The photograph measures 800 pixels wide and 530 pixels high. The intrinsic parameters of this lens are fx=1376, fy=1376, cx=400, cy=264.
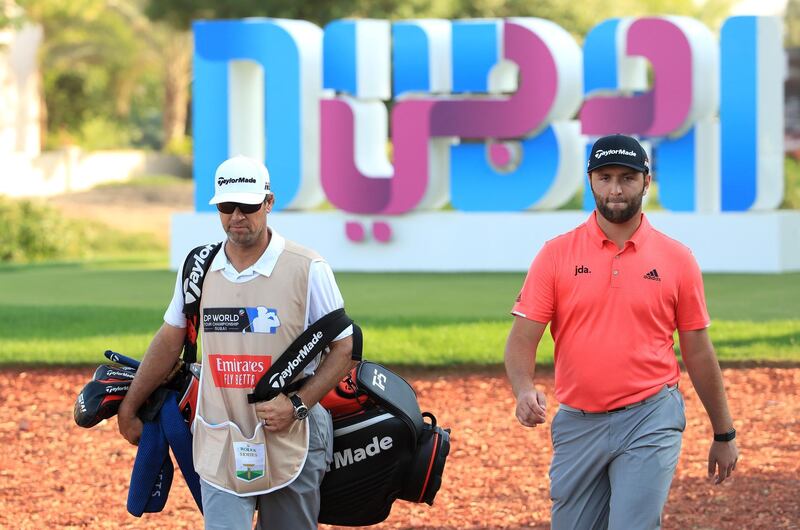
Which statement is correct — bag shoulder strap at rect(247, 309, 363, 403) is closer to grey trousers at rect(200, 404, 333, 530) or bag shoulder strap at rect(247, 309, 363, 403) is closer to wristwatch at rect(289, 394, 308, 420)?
wristwatch at rect(289, 394, 308, 420)

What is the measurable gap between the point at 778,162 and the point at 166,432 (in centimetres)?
1653

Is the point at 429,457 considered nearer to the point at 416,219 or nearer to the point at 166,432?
the point at 166,432

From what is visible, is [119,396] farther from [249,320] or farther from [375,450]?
[375,450]

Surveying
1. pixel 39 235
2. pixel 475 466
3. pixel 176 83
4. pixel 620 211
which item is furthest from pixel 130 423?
pixel 176 83

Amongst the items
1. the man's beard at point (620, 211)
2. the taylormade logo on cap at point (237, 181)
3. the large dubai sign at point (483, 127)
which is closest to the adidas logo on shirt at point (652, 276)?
the man's beard at point (620, 211)

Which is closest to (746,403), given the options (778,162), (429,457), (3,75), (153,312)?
(429,457)

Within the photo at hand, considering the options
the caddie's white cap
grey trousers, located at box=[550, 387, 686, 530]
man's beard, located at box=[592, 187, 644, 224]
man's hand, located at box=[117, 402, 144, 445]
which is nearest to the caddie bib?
the caddie's white cap

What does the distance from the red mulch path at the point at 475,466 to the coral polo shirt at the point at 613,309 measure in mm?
2566

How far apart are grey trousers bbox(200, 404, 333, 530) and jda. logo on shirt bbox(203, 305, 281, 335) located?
35 centimetres

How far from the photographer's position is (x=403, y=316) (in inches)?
567

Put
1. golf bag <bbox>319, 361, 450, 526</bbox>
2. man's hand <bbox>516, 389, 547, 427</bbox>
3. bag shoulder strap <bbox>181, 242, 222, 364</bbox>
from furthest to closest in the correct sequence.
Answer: golf bag <bbox>319, 361, 450, 526</bbox>
bag shoulder strap <bbox>181, 242, 222, 364</bbox>
man's hand <bbox>516, 389, 547, 427</bbox>

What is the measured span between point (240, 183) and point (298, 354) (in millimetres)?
613

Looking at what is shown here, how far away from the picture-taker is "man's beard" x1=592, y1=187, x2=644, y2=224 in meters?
4.60

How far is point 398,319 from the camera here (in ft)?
46.3
